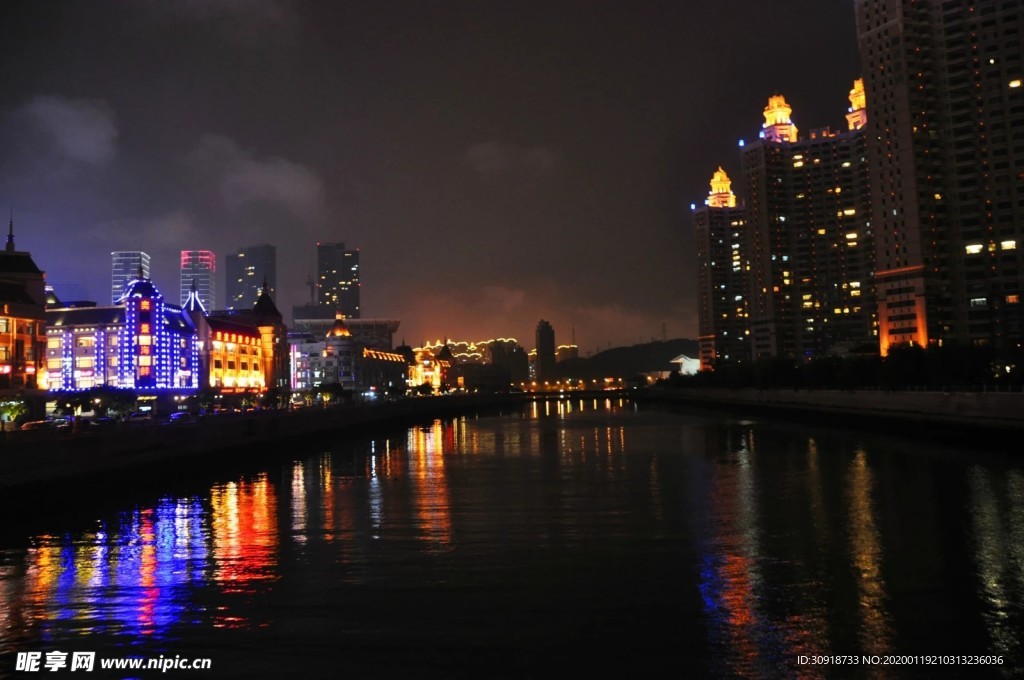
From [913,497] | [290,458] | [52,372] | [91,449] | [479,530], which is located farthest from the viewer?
[52,372]

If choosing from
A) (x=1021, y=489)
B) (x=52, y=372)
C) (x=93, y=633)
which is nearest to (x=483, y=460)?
(x=1021, y=489)

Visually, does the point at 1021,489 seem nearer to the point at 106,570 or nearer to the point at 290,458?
the point at 106,570

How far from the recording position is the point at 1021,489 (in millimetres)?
29359

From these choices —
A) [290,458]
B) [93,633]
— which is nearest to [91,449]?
[290,458]

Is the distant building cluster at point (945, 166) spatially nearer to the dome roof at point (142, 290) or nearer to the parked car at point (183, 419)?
the parked car at point (183, 419)

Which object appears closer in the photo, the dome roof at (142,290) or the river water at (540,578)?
the river water at (540,578)

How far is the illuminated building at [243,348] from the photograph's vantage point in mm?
136625

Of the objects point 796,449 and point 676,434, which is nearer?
point 796,449

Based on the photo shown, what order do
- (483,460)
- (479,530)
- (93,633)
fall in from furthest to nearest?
(483,460), (479,530), (93,633)

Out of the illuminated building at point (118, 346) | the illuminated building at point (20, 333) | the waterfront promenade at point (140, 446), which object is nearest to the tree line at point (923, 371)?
the waterfront promenade at point (140, 446)

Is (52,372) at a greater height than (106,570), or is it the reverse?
(52,372)

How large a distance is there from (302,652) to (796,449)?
146ft

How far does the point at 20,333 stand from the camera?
3199 inches

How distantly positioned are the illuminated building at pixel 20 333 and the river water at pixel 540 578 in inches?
2176
